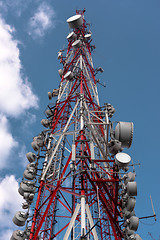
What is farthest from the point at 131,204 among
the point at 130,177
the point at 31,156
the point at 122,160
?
the point at 31,156

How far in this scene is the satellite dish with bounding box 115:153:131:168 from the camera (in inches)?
423

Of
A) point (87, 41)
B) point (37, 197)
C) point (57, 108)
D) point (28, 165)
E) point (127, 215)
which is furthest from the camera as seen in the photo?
point (87, 41)

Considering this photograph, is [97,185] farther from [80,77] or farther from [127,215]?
[80,77]

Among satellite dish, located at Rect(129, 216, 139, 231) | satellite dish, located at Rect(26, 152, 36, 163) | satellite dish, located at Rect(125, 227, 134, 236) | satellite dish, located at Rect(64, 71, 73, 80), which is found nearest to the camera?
satellite dish, located at Rect(129, 216, 139, 231)

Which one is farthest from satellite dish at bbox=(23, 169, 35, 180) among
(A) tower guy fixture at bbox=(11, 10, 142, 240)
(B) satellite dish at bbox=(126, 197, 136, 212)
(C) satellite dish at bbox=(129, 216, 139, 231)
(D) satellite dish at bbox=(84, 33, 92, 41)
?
(D) satellite dish at bbox=(84, 33, 92, 41)

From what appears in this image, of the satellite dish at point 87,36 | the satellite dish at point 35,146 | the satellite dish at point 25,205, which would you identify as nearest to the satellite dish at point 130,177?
the satellite dish at point 25,205

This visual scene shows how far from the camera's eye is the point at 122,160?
10828 millimetres

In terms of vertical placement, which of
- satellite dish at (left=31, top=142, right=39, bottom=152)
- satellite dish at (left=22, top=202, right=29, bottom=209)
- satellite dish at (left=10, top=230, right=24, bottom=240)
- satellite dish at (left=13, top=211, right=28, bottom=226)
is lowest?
satellite dish at (left=10, top=230, right=24, bottom=240)

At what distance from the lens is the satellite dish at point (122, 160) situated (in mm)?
10742

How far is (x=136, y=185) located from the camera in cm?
1126

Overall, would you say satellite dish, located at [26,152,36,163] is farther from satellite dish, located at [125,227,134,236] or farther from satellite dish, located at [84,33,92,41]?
satellite dish, located at [84,33,92,41]

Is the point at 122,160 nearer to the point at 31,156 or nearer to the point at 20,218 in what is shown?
the point at 20,218

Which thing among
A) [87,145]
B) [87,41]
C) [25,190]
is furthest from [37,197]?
[87,41]

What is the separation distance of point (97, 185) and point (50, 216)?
7.22 meters
